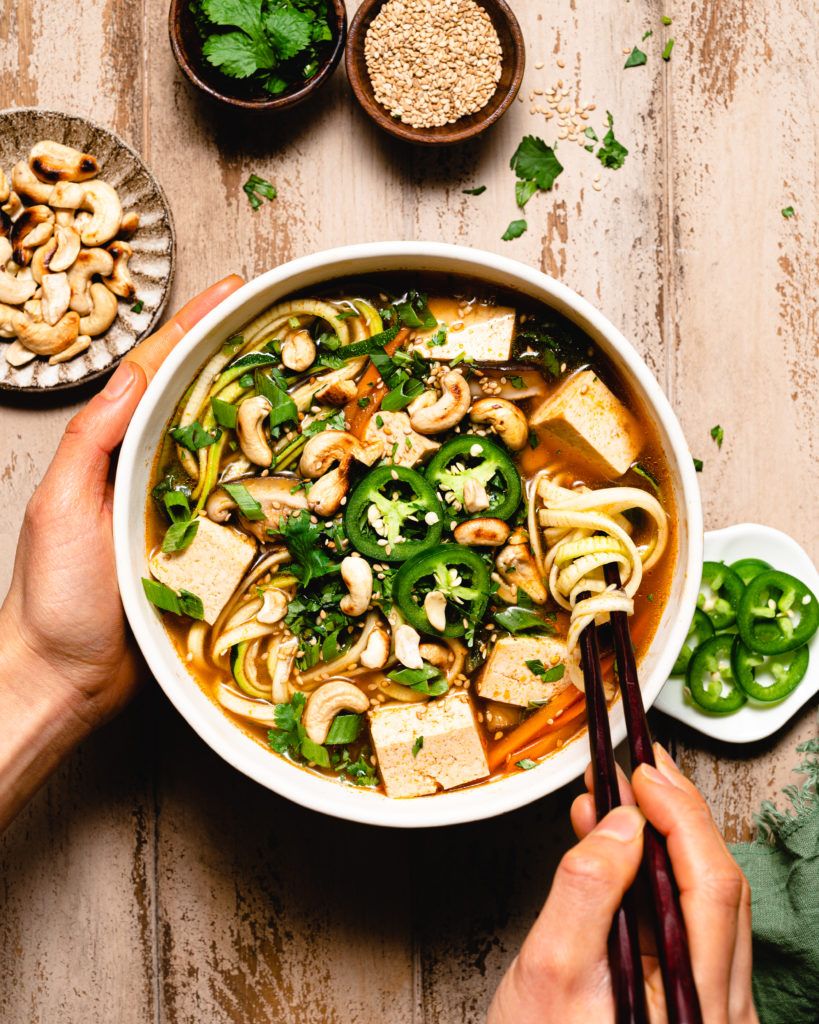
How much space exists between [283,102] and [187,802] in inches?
85.9

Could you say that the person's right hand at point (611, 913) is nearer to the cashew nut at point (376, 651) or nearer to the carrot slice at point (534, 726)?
the carrot slice at point (534, 726)

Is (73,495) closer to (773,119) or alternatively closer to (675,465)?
(675,465)

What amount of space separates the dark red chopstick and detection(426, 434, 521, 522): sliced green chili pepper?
0.42 meters

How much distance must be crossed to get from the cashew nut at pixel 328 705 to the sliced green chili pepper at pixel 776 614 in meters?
1.20

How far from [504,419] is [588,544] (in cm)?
41

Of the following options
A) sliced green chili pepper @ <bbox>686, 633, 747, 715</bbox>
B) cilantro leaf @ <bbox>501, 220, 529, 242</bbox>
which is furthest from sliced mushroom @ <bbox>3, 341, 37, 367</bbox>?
sliced green chili pepper @ <bbox>686, 633, 747, 715</bbox>

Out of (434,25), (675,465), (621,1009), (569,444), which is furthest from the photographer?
(434,25)

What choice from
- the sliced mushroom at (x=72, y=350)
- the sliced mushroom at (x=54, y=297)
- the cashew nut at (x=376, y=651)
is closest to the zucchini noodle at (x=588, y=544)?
the cashew nut at (x=376, y=651)

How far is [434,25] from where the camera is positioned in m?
2.79

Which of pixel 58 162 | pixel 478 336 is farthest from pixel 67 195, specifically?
Result: pixel 478 336

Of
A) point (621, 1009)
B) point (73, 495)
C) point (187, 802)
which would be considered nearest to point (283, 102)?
point (73, 495)

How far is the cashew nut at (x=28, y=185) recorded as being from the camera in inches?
110

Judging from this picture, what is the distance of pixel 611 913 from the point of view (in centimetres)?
183

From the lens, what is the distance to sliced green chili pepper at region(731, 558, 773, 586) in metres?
2.83
